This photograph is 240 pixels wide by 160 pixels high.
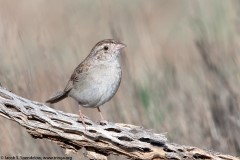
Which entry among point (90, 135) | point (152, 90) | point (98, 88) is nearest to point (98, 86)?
point (98, 88)

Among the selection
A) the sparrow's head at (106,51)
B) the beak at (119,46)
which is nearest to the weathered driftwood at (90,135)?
the beak at (119,46)

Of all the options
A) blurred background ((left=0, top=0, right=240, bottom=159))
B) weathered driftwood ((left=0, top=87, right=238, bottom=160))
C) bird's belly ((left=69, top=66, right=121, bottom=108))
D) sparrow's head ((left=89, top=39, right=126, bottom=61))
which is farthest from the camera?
sparrow's head ((left=89, top=39, right=126, bottom=61))

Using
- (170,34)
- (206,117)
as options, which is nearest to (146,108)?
(206,117)

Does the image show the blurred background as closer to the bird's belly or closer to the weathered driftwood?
the bird's belly

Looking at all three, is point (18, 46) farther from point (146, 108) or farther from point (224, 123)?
point (224, 123)

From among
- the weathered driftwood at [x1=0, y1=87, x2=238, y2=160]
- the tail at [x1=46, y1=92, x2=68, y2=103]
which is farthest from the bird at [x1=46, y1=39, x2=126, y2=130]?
the weathered driftwood at [x1=0, y1=87, x2=238, y2=160]
